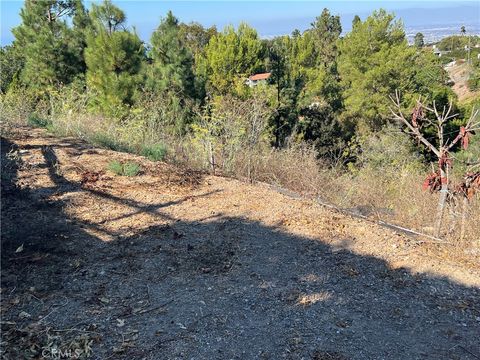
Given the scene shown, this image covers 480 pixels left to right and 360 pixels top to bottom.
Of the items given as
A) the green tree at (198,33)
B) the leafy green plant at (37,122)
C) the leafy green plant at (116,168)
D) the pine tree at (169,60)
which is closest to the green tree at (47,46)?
the pine tree at (169,60)

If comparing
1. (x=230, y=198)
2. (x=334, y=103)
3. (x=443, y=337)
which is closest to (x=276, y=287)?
(x=443, y=337)

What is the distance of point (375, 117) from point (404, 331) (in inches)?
722

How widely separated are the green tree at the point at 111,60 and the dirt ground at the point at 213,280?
535 centimetres

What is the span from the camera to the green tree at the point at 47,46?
11.8m

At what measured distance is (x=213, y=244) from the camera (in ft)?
Answer: 12.3

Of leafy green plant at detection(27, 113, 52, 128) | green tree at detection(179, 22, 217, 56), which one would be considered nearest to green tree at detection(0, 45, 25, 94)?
leafy green plant at detection(27, 113, 52, 128)

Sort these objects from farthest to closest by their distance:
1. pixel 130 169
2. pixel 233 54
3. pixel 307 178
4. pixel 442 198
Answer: pixel 233 54 < pixel 307 178 < pixel 130 169 < pixel 442 198

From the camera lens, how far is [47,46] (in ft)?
38.5

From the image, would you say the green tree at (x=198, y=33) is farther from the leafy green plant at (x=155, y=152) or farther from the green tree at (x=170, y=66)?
the leafy green plant at (x=155, y=152)

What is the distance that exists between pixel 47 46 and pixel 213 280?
10956mm

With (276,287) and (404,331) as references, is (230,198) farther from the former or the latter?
(404,331)
